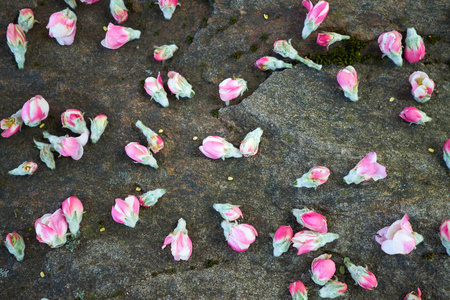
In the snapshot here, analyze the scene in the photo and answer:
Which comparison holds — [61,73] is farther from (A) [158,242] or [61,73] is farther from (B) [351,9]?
(B) [351,9]

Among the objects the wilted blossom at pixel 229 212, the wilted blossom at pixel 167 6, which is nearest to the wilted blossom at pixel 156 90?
the wilted blossom at pixel 167 6

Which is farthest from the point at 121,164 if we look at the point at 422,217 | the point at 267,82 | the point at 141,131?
the point at 422,217

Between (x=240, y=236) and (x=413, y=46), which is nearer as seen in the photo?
(x=240, y=236)

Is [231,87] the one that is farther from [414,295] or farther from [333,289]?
[414,295]

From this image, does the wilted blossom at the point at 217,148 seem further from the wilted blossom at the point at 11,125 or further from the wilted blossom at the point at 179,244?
the wilted blossom at the point at 11,125

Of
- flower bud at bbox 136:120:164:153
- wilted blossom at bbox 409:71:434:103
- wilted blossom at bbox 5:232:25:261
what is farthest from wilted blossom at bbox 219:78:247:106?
wilted blossom at bbox 5:232:25:261

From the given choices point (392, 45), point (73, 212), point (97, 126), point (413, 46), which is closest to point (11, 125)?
point (97, 126)

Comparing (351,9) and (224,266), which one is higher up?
(351,9)
